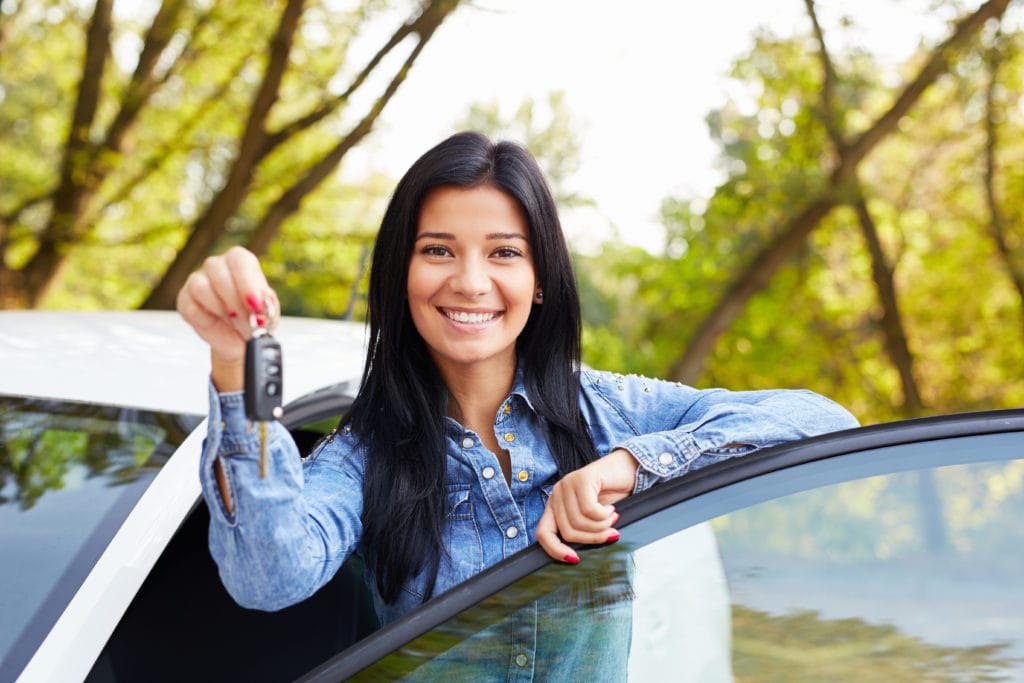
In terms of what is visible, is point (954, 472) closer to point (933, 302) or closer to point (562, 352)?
point (562, 352)

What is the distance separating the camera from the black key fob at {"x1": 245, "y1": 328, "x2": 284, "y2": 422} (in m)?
1.14

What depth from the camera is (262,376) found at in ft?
3.76

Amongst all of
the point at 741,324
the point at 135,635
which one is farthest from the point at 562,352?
the point at 741,324

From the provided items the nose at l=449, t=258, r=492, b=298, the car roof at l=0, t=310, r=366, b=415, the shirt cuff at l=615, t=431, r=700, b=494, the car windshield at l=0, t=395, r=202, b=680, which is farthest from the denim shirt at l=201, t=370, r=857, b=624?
the car roof at l=0, t=310, r=366, b=415

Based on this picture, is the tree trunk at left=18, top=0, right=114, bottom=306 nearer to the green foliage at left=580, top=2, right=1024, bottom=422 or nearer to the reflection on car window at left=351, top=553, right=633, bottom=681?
the green foliage at left=580, top=2, right=1024, bottom=422

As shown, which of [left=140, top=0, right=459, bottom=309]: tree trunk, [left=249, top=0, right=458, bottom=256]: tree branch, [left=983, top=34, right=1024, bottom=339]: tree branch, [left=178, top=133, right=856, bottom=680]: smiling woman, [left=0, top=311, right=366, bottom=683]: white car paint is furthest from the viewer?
[left=983, top=34, right=1024, bottom=339]: tree branch

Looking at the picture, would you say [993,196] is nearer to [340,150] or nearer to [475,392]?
[340,150]

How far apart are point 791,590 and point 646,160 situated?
11.1m

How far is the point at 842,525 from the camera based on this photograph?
1.27 meters

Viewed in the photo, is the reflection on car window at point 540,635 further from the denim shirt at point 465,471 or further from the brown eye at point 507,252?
the brown eye at point 507,252

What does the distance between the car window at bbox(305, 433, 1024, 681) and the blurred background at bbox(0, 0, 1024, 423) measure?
19.1ft

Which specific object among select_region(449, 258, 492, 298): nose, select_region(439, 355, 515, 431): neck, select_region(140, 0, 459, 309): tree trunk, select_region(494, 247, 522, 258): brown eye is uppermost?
select_region(140, 0, 459, 309): tree trunk

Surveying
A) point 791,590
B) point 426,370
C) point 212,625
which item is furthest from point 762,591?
point 212,625

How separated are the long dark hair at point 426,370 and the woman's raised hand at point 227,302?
0.47 m
